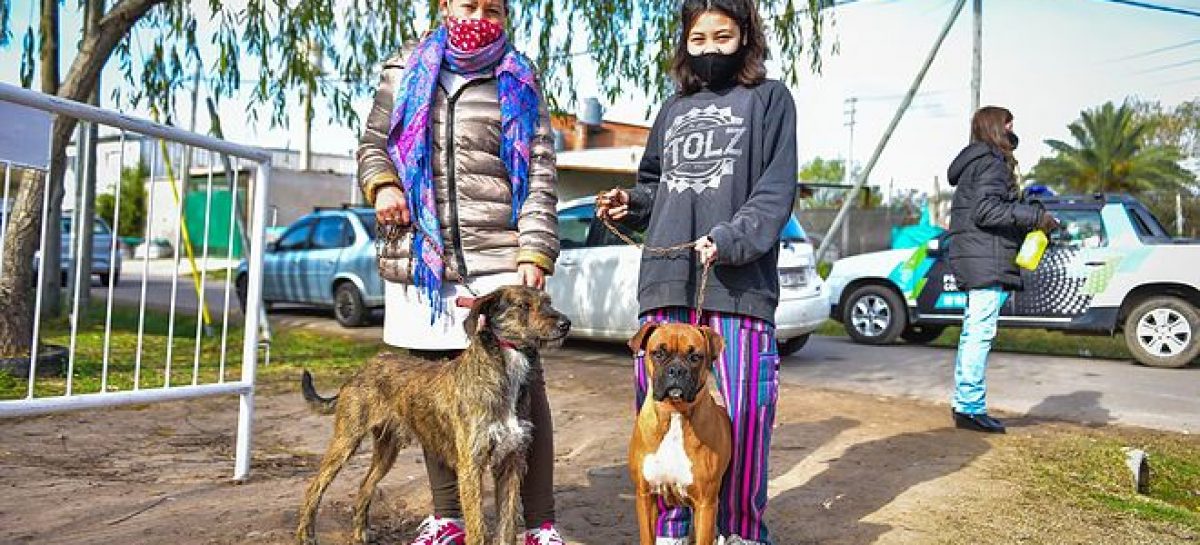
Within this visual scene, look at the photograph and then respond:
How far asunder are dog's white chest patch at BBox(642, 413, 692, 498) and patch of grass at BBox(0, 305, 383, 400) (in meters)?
4.06

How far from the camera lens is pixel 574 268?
10.4 m

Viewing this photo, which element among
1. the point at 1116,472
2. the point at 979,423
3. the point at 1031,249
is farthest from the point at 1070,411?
the point at 1116,472

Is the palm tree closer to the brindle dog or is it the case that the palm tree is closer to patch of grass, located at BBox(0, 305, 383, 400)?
patch of grass, located at BBox(0, 305, 383, 400)

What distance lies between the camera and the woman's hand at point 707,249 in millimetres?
3004

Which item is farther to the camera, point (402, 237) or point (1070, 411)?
point (1070, 411)

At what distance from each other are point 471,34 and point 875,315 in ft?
32.9

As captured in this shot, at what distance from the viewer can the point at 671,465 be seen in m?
3.07

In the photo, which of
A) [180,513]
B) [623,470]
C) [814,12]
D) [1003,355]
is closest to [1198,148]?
[1003,355]

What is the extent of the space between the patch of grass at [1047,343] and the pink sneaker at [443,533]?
8.96m

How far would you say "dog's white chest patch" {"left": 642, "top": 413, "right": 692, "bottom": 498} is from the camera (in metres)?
3.07

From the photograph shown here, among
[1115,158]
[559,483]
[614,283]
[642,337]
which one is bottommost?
[559,483]

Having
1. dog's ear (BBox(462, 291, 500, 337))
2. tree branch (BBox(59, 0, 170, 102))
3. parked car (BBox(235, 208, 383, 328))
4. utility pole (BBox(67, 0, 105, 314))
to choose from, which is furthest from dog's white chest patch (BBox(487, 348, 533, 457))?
parked car (BBox(235, 208, 383, 328))

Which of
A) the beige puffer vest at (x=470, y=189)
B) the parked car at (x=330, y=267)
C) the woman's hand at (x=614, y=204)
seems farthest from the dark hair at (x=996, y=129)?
the parked car at (x=330, y=267)

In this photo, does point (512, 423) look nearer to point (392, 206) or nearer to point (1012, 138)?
point (392, 206)
